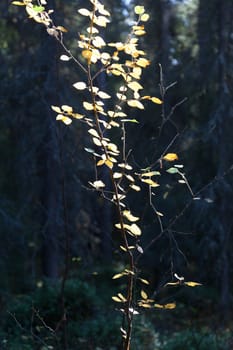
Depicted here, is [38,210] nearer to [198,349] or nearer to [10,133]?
[10,133]

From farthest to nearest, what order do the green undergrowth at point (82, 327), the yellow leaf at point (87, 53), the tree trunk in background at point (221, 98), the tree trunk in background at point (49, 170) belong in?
the tree trunk in background at point (49, 170) → the tree trunk in background at point (221, 98) → the green undergrowth at point (82, 327) → the yellow leaf at point (87, 53)

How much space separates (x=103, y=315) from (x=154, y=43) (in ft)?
30.6

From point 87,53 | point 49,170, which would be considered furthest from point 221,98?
point 87,53

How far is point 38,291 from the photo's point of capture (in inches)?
352

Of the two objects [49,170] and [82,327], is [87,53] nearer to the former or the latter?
[82,327]

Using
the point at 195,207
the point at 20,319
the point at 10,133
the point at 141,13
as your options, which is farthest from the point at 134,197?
the point at 141,13

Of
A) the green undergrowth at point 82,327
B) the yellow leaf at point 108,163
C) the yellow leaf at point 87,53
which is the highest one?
the yellow leaf at point 87,53

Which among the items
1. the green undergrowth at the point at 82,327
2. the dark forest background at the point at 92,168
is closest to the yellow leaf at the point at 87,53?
the green undergrowth at the point at 82,327

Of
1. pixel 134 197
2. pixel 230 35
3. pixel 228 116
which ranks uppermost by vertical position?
pixel 230 35

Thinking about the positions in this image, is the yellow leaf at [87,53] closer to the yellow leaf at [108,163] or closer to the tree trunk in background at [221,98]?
the yellow leaf at [108,163]

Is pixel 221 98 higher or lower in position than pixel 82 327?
higher

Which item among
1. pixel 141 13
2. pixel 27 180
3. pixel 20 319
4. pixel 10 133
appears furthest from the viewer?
pixel 10 133

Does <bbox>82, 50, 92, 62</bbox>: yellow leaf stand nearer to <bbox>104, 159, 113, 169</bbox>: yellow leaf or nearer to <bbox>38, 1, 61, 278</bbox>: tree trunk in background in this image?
<bbox>104, 159, 113, 169</bbox>: yellow leaf

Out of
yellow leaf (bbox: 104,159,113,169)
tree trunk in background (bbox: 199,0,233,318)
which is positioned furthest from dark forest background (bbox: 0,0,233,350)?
yellow leaf (bbox: 104,159,113,169)
